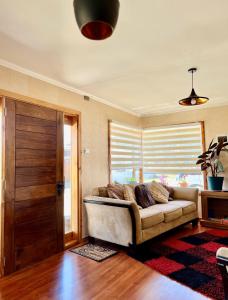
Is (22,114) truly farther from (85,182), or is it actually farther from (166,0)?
(166,0)

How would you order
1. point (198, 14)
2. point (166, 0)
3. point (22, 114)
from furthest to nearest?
point (22, 114)
point (198, 14)
point (166, 0)

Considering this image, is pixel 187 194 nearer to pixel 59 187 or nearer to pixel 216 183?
pixel 216 183

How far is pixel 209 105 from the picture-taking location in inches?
198

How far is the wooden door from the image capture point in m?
2.82

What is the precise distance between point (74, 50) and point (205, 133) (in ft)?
12.1

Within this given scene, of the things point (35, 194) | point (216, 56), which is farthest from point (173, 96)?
point (35, 194)

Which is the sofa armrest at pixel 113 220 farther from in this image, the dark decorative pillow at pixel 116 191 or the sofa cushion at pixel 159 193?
the sofa cushion at pixel 159 193

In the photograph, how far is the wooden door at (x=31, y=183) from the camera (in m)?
2.82

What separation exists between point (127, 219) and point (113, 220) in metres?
0.28

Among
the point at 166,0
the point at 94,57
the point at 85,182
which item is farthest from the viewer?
the point at 85,182

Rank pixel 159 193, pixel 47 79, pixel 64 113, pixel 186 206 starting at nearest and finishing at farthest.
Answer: pixel 47 79 < pixel 64 113 < pixel 186 206 < pixel 159 193

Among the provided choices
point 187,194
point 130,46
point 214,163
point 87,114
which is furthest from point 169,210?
point 130,46

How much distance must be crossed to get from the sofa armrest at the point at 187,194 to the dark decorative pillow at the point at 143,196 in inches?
32.6

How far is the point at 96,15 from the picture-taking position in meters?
1.18
